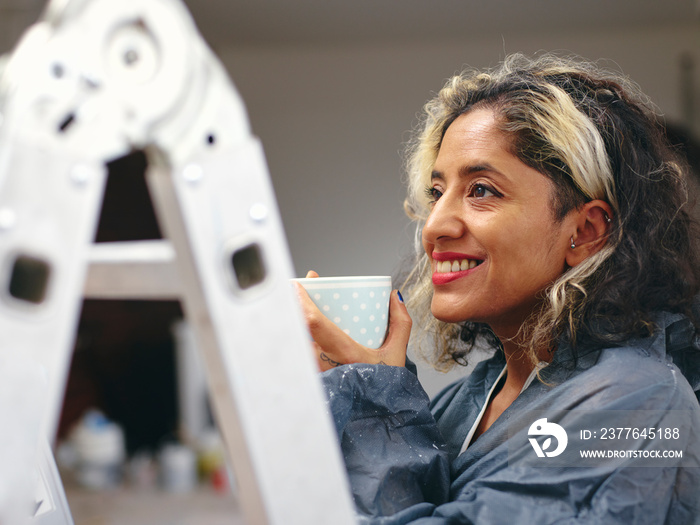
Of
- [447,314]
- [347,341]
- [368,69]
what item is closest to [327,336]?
[347,341]

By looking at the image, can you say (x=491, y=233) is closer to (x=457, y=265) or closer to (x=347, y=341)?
(x=457, y=265)

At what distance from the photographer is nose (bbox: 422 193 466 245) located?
30.2 inches

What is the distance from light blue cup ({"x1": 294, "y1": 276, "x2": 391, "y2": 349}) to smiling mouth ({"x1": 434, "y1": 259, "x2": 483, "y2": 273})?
0.10m

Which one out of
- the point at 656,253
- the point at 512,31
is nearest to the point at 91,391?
the point at 656,253

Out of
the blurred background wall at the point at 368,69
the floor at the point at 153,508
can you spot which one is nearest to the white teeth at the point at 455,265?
the floor at the point at 153,508

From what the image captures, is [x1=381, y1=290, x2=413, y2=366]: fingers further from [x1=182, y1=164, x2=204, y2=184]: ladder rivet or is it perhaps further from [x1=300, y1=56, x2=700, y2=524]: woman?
[x1=182, y1=164, x2=204, y2=184]: ladder rivet

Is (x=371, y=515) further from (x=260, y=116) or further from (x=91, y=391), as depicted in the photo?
(x=260, y=116)

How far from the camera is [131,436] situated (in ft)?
5.54

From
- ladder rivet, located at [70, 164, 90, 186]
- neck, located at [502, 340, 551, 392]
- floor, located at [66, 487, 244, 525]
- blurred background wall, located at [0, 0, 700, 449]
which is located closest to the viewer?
ladder rivet, located at [70, 164, 90, 186]

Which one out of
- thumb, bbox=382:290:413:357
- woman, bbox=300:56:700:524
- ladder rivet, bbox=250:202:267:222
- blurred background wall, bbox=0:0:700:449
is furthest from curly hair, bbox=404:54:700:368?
blurred background wall, bbox=0:0:700:449

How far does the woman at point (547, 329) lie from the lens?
565 mm

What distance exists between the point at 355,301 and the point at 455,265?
0.51ft

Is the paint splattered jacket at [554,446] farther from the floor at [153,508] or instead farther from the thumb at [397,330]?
the floor at [153,508]

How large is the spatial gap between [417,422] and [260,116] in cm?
271
